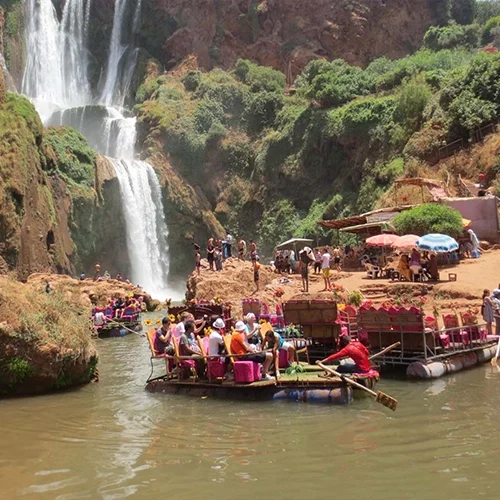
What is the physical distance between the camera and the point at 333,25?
61.2m

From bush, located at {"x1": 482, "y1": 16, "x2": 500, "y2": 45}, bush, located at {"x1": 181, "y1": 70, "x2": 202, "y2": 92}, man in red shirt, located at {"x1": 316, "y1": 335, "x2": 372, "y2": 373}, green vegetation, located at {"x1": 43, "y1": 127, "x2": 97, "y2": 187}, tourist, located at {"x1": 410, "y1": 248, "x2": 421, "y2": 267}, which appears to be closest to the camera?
man in red shirt, located at {"x1": 316, "y1": 335, "x2": 372, "y2": 373}

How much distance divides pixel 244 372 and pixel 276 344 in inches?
35.0

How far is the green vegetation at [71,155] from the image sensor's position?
4154cm

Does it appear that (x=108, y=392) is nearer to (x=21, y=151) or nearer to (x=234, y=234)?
(x=21, y=151)

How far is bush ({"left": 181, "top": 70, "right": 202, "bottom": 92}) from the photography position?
56562mm

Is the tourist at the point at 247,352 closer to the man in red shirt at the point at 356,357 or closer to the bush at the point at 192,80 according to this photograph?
the man in red shirt at the point at 356,357

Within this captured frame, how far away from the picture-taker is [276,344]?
12.6 meters

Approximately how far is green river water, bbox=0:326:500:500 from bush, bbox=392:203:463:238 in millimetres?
13131

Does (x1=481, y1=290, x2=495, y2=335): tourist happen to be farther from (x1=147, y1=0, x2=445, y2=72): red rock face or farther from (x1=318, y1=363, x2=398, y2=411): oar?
(x1=147, y1=0, x2=445, y2=72): red rock face

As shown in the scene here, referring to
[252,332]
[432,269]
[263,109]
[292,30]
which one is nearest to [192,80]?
[263,109]

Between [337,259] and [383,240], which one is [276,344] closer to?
[383,240]

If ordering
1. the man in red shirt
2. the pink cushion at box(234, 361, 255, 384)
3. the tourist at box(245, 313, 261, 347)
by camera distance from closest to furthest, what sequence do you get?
the man in red shirt < the pink cushion at box(234, 361, 255, 384) < the tourist at box(245, 313, 261, 347)

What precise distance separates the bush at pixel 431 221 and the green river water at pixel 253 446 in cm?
1313

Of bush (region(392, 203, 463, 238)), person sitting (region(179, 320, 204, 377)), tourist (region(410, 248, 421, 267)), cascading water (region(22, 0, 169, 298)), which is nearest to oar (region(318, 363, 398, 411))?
person sitting (region(179, 320, 204, 377))
